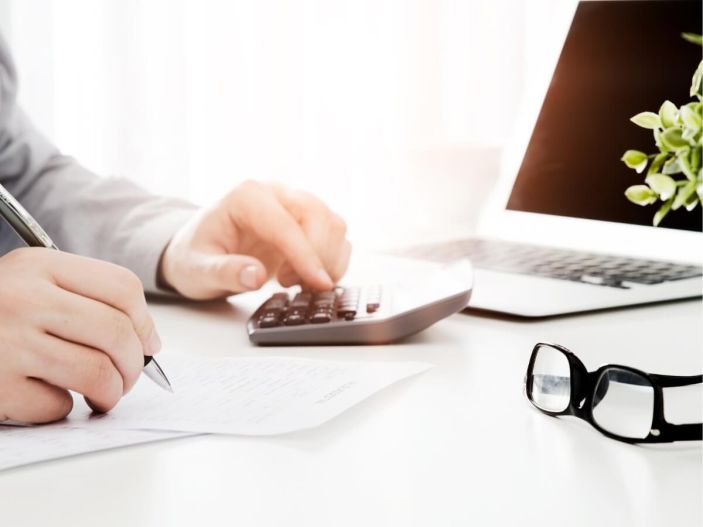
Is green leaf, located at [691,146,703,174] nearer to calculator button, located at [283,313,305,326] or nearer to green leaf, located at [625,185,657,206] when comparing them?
green leaf, located at [625,185,657,206]

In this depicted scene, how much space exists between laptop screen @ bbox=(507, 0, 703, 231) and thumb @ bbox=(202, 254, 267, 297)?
1.16 feet

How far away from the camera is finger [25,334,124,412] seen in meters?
0.52

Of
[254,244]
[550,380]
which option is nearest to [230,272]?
[254,244]

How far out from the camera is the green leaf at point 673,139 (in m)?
0.43

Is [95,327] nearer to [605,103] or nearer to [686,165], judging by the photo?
[686,165]

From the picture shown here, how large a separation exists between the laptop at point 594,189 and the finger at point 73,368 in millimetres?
381

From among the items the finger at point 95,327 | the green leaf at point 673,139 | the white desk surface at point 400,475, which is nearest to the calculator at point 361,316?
the white desk surface at point 400,475

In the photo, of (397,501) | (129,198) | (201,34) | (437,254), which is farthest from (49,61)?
(397,501)

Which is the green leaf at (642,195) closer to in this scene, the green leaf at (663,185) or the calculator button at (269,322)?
the green leaf at (663,185)

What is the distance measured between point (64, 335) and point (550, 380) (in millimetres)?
274

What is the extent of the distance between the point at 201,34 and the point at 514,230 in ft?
2.46

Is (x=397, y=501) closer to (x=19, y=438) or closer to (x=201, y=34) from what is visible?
(x=19, y=438)

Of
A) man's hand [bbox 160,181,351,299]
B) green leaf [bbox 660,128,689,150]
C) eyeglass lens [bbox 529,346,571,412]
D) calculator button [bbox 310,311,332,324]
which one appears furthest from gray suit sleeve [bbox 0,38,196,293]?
green leaf [bbox 660,128,689,150]

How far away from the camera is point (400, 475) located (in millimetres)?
442
